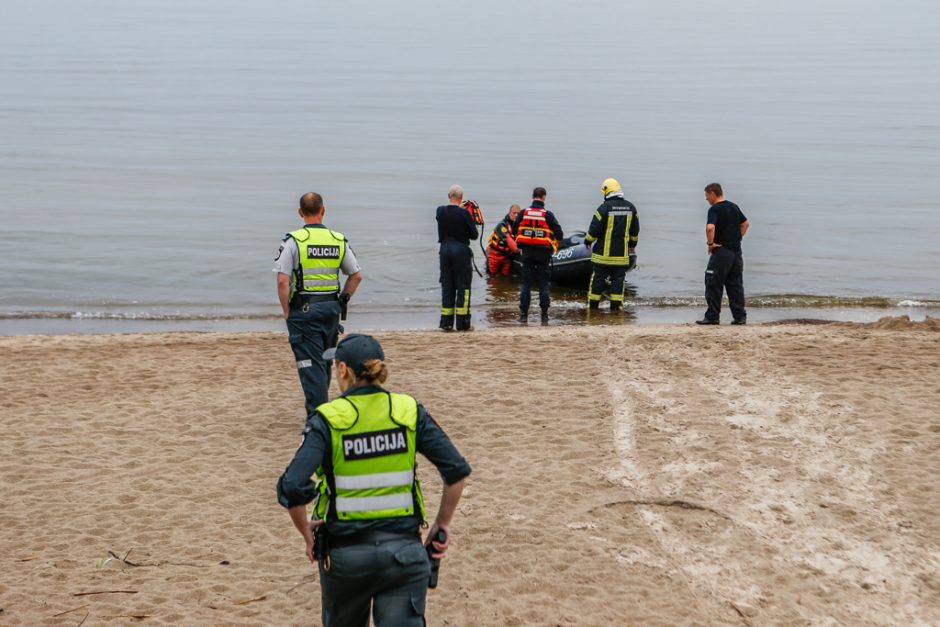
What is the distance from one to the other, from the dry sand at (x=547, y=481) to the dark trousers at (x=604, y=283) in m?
3.18

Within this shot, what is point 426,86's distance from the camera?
59.7 metres

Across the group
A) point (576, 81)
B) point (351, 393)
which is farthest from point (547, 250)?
point (576, 81)

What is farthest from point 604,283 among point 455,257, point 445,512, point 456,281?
point 445,512

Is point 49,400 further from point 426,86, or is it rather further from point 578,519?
point 426,86

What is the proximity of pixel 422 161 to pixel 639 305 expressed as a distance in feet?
62.1

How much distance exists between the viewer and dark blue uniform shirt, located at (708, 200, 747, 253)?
13.1 meters

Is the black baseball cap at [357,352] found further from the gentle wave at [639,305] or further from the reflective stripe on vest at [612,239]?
the gentle wave at [639,305]

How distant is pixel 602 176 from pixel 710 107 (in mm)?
21874

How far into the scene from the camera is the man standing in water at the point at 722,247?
13.1m

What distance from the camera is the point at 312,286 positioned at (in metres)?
7.86

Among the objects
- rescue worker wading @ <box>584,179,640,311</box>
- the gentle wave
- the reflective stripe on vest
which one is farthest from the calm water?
the reflective stripe on vest

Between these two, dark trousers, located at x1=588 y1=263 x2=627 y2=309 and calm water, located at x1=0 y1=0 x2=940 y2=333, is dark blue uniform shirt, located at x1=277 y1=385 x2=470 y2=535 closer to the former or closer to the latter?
dark trousers, located at x1=588 y1=263 x2=627 y2=309

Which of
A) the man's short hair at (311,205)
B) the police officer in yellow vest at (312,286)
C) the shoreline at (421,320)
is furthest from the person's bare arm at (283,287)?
the shoreline at (421,320)

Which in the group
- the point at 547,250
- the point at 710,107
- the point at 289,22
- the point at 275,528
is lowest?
the point at 275,528
